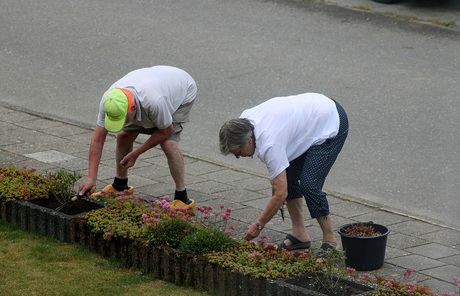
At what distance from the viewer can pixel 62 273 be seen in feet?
23.8

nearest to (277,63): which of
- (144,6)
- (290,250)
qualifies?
(144,6)

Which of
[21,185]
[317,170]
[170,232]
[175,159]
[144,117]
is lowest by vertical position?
[21,185]

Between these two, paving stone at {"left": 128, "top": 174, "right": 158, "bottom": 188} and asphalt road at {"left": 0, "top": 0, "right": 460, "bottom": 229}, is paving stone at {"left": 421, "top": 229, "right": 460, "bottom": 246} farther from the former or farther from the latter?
paving stone at {"left": 128, "top": 174, "right": 158, "bottom": 188}

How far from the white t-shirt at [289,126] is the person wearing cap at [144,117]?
940 millimetres

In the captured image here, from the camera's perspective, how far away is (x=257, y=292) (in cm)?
653

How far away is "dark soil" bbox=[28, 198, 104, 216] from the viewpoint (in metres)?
8.01

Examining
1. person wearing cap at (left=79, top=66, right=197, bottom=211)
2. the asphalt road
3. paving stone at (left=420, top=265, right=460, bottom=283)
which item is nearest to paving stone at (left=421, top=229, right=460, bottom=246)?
the asphalt road

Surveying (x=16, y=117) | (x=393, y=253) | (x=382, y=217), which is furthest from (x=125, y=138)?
(x=16, y=117)

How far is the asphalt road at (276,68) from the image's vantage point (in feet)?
32.2

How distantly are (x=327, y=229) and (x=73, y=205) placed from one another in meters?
1.99

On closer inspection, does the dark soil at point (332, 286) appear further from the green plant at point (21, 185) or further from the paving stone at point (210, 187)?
the paving stone at point (210, 187)

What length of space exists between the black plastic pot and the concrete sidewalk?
0.10 m

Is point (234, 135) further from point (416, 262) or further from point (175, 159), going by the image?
point (416, 262)

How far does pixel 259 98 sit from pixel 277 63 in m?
1.35
